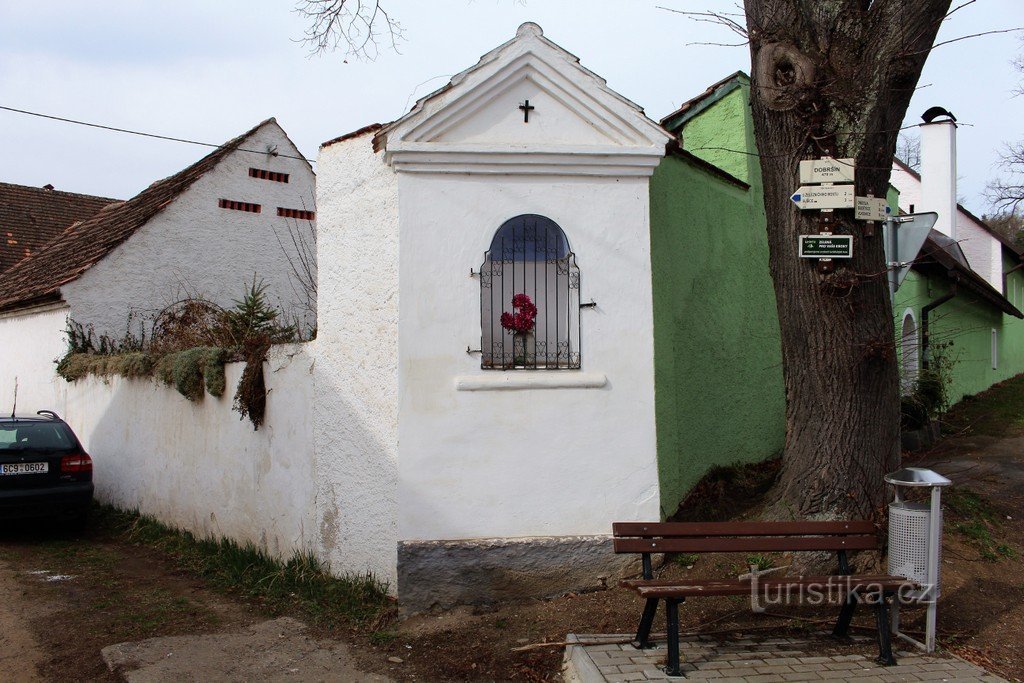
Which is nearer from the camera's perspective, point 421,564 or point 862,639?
point 862,639

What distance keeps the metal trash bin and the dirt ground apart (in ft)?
1.28

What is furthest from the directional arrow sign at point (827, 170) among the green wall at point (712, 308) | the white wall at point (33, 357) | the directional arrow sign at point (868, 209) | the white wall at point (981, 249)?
the white wall at point (981, 249)

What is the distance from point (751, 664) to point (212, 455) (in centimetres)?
581

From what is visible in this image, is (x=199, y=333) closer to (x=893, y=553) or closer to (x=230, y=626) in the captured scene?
(x=230, y=626)

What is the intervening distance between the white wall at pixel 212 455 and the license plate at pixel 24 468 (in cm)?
114

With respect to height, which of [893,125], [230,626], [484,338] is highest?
[893,125]

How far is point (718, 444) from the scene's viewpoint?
8250mm

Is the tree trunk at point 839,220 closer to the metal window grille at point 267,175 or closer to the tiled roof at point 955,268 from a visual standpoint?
the tiled roof at point 955,268

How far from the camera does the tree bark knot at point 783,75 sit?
610 centimetres

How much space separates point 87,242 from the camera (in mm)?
14859

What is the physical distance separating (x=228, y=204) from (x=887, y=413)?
1217cm

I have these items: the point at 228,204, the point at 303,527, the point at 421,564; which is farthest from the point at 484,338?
the point at 228,204

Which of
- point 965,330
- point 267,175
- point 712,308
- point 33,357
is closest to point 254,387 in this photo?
point 712,308

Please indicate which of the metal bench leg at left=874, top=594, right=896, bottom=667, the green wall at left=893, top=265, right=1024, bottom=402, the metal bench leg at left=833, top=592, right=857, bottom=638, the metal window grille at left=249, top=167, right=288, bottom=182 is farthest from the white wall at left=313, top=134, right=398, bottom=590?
the metal window grille at left=249, top=167, right=288, bottom=182
